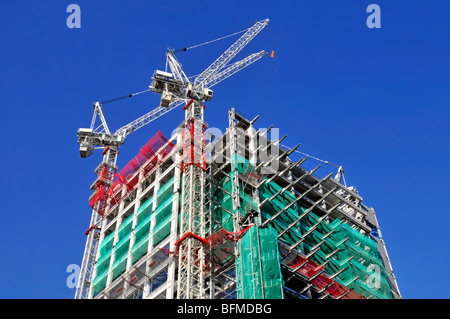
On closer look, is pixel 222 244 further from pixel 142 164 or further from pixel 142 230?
pixel 142 164

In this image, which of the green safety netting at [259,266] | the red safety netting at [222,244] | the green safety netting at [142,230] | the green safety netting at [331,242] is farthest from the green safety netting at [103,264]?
the green safety netting at [259,266]

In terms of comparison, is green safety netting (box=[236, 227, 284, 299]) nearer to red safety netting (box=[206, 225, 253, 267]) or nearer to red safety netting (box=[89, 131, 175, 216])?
red safety netting (box=[206, 225, 253, 267])

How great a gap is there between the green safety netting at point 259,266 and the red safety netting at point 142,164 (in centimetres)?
2437

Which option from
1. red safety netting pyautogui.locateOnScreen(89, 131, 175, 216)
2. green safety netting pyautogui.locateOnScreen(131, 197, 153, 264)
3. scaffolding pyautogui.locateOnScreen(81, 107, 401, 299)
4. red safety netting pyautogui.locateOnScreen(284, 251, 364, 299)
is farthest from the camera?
red safety netting pyautogui.locateOnScreen(89, 131, 175, 216)

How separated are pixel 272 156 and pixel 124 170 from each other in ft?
81.2

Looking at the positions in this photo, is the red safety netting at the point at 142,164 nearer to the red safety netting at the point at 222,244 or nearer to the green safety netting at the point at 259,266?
the red safety netting at the point at 222,244

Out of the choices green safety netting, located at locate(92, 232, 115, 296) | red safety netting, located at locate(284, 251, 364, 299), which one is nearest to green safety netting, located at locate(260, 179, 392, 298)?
red safety netting, located at locate(284, 251, 364, 299)

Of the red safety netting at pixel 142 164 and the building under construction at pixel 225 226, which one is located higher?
the red safety netting at pixel 142 164

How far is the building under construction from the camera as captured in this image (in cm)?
6631

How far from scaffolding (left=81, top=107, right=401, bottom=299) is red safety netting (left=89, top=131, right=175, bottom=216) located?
16 centimetres

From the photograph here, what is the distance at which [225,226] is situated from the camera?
72.1 m

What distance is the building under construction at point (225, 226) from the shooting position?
66.3 metres

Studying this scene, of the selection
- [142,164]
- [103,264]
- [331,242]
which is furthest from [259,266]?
[142,164]
